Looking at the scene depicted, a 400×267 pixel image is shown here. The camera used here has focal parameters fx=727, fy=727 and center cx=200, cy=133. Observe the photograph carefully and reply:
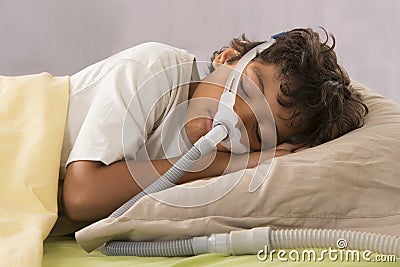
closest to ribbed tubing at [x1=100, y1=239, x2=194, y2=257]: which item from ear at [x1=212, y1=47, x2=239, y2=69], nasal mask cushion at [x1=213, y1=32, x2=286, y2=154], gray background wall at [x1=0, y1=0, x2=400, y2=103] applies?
nasal mask cushion at [x1=213, y1=32, x2=286, y2=154]

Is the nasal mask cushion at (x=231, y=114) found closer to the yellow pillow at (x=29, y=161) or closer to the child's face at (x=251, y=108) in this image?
the child's face at (x=251, y=108)

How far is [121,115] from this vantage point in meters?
1.23

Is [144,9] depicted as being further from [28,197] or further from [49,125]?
[28,197]

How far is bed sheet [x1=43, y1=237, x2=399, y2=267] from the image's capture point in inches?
35.9

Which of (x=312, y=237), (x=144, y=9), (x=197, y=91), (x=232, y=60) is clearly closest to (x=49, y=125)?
(x=197, y=91)

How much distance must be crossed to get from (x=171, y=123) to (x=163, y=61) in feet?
0.42

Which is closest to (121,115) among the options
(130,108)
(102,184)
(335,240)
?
(130,108)

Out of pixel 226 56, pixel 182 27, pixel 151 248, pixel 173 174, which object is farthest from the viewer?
pixel 182 27

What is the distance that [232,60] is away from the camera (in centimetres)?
145

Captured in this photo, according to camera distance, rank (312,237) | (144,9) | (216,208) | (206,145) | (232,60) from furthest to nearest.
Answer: (144,9), (232,60), (206,145), (216,208), (312,237)

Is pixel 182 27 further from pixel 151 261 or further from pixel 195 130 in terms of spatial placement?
pixel 151 261

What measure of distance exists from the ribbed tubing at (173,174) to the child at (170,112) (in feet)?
0.15

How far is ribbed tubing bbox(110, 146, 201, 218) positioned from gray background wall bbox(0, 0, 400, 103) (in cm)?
112

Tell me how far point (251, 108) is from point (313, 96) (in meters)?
0.15
